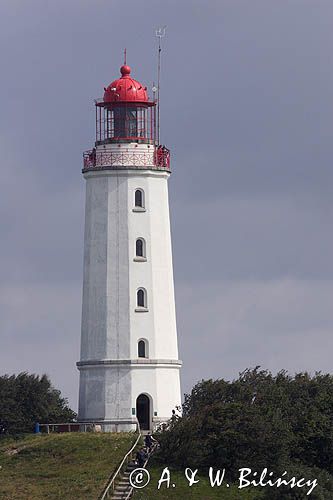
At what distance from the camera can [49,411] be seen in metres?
89.2

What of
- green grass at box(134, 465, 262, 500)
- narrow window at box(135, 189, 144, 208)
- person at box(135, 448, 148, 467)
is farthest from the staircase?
narrow window at box(135, 189, 144, 208)

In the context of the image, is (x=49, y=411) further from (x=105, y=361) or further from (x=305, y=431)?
(x=305, y=431)

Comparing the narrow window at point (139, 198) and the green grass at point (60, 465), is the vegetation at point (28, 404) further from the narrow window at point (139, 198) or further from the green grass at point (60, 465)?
the narrow window at point (139, 198)

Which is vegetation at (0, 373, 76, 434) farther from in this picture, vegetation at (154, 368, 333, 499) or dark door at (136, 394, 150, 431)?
vegetation at (154, 368, 333, 499)

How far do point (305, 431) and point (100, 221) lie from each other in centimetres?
1358

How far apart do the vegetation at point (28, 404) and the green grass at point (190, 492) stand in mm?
13289

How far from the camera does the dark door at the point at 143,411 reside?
86750 millimetres

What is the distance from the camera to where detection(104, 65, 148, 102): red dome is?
87438 mm

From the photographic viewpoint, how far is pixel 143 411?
86875mm

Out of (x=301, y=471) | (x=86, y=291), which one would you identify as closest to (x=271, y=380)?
(x=86, y=291)

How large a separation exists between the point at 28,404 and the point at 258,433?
48.6 feet

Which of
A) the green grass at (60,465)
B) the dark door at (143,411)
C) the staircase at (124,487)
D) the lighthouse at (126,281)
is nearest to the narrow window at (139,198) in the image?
the lighthouse at (126,281)

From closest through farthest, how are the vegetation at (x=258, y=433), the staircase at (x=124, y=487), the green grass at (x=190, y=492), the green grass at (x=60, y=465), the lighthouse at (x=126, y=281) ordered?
the staircase at (x=124, y=487)
the green grass at (x=190, y=492)
the green grass at (x=60, y=465)
the vegetation at (x=258, y=433)
the lighthouse at (x=126, y=281)

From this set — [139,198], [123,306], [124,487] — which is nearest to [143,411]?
[123,306]
